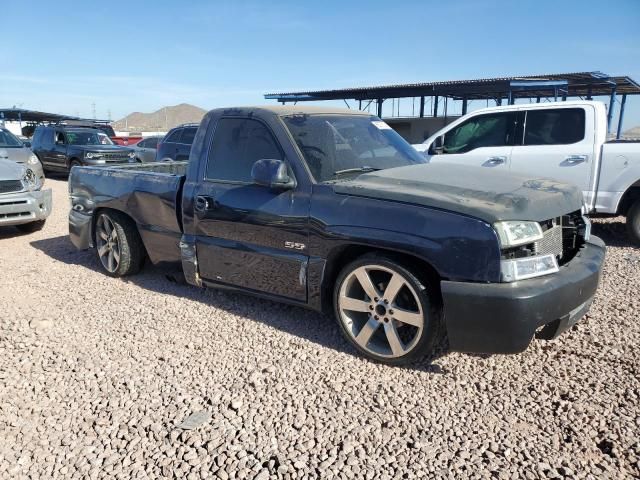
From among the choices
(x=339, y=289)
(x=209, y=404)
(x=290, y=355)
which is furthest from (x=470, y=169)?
(x=209, y=404)

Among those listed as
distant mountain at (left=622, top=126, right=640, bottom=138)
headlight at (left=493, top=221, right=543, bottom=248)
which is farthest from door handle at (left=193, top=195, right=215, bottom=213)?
distant mountain at (left=622, top=126, right=640, bottom=138)

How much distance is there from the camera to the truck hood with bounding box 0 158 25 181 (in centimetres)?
714

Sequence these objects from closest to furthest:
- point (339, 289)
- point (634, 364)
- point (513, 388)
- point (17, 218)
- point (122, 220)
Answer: point (513, 388) → point (634, 364) → point (339, 289) → point (122, 220) → point (17, 218)

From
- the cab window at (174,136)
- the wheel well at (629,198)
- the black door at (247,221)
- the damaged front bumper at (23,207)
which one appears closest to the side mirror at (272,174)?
the black door at (247,221)

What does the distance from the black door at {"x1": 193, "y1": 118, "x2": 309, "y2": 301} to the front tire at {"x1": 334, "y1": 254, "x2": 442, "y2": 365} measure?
37 cm

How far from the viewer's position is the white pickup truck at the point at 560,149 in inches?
248

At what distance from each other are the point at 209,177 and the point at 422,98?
2180 centimetres

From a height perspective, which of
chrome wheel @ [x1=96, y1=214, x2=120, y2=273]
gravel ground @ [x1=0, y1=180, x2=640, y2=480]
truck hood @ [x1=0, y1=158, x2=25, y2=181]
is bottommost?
gravel ground @ [x1=0, y1=180, x2=640, y2=480]

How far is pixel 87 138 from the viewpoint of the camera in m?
16.1

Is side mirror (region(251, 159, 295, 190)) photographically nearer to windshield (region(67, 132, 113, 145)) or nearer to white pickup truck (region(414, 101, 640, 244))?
white pickup truck (region(414, 101, 640, 244))

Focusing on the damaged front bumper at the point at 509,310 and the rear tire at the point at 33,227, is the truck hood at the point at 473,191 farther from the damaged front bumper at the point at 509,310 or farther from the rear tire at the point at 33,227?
the rear tire at the point at 33,227

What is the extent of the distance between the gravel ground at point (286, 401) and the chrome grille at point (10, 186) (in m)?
3.51

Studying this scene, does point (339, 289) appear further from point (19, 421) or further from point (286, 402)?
point (19, 421)

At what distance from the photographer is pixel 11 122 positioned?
147ft
